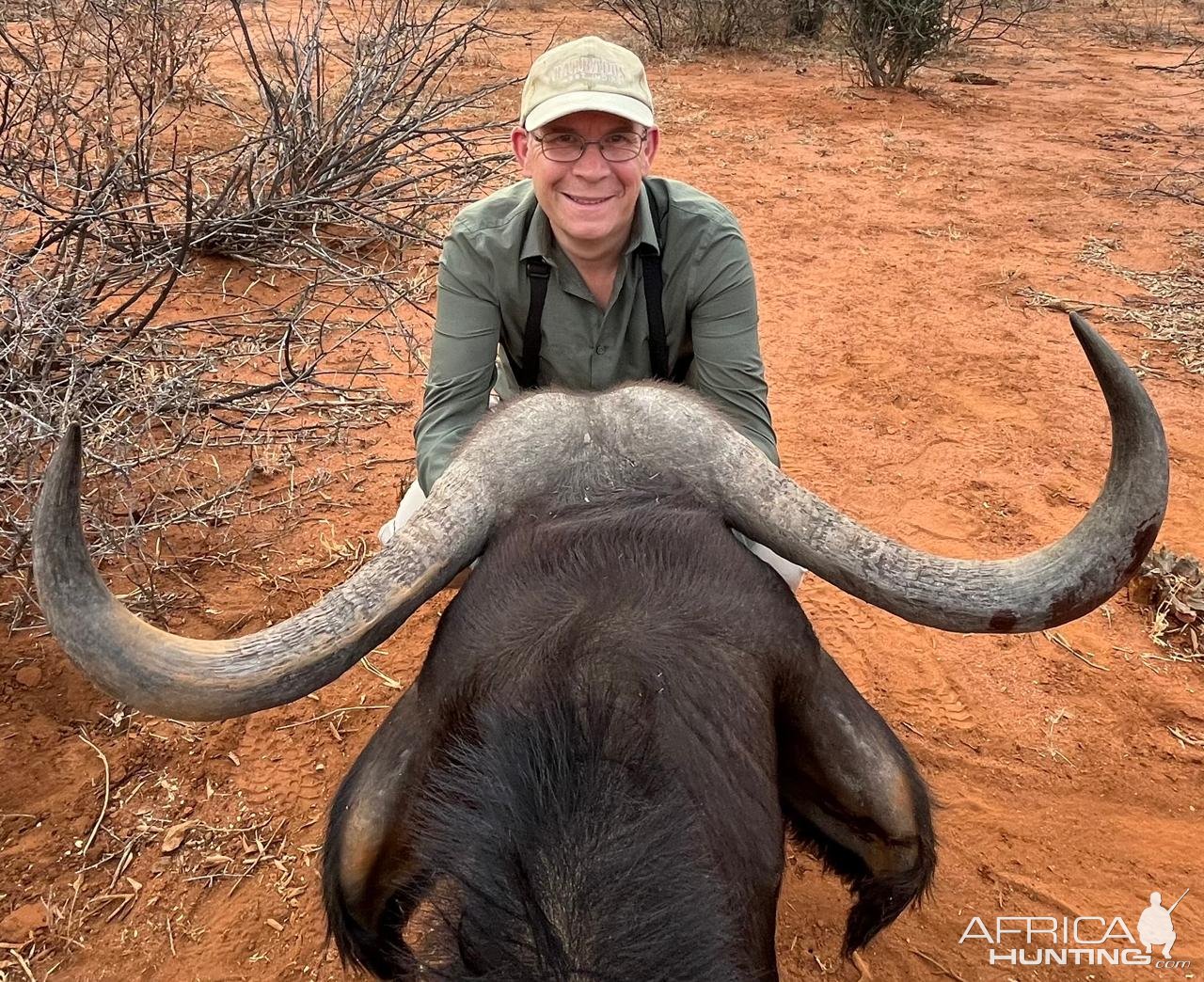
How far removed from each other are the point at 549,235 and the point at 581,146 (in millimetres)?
334

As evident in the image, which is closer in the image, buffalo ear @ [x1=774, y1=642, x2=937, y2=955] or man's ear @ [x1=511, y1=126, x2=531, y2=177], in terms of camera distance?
buffalo ear @ [x1=774, y1=642, x2=937, y2=955]

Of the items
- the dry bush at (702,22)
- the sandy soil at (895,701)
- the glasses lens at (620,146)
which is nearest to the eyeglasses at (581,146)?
the glasses lens at (620,146)

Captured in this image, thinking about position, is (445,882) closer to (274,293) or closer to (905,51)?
(274,293)

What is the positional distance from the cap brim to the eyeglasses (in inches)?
2.6

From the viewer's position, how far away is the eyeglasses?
8.82 feet

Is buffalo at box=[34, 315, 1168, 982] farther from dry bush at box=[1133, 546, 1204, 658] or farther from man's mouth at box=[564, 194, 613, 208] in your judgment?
dry bush at box=[1133, 546, 1204, 658]

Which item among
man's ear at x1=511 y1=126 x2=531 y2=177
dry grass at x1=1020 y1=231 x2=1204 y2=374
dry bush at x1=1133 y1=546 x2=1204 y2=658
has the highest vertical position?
man's ear at x1=511 y1=126 x2=531 y2=177

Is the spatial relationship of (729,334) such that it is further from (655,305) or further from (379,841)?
(379,841)

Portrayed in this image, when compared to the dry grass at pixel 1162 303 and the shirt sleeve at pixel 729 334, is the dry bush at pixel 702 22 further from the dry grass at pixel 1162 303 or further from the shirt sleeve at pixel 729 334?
the shirt sleeve at pixel 729 334

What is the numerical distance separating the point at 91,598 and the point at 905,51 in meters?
14.4

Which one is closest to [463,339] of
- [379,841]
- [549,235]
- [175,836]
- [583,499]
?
[549,235]

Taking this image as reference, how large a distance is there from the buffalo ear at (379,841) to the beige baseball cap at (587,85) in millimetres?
1755

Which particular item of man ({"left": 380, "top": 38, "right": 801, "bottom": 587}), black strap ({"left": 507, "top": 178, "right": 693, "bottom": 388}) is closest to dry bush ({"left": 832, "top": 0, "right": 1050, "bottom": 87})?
man ({"left": 380, "top": 38, "right": 801, "bottom": 587})

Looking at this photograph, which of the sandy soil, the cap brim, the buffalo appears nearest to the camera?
the buffalo
